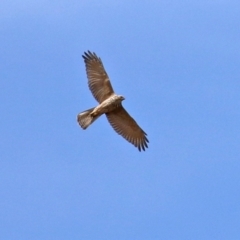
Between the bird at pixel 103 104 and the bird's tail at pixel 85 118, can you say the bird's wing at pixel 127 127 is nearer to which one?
the bird at pixel 103 104

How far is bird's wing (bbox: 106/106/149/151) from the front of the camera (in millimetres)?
31625

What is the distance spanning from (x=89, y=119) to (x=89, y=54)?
2870 mm

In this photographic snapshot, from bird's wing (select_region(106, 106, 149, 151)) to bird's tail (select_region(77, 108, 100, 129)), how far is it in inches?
39.4

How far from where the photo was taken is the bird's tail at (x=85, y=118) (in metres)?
30.6

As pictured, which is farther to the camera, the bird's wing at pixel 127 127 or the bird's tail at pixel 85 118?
the bird's wing at pixel 127 127

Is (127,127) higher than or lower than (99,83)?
lower

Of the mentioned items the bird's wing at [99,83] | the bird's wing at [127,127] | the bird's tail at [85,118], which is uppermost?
the bird's wing at [99,83]

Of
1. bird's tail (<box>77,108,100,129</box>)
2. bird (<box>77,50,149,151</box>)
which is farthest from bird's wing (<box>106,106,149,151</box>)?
bird's tail (<box>77,108,100,129</box>)

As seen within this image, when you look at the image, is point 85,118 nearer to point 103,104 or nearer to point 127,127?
point 103,104

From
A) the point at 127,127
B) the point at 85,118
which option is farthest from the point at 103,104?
the point at 127,127

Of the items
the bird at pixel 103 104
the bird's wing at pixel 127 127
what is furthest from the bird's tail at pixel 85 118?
the bird's wing at pixel 127 127

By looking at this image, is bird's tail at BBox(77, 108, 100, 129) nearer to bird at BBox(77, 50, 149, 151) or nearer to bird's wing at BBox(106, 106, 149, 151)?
bird at BBox(77, 50, 149, 151)

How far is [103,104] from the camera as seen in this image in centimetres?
3095

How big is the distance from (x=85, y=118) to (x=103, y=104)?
36.5 inches
